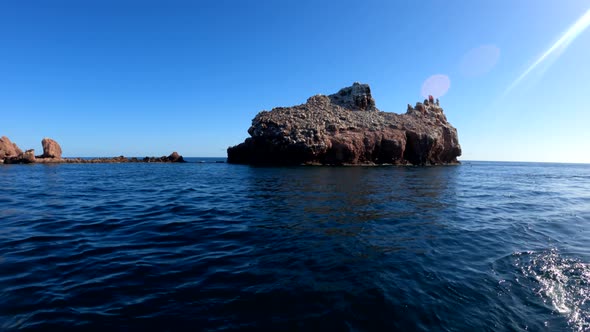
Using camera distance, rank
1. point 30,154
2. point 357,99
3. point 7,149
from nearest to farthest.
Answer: point 30,154 → point 7,149 → point 357,99

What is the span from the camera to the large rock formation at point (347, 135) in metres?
49.8

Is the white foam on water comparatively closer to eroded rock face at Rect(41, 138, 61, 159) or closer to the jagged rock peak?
the jagged rock peak

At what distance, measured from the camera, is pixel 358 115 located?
6150 cm

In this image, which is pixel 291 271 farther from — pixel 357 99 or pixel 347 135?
pixel 357 99

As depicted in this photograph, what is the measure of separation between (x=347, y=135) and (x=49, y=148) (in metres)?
69.1

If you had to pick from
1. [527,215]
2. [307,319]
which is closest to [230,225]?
[307,319]

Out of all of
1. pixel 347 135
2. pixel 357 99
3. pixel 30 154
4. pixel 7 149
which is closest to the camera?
pixel 347 135

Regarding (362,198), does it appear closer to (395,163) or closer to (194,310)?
(194,310)

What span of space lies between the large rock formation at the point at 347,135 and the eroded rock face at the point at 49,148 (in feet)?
134

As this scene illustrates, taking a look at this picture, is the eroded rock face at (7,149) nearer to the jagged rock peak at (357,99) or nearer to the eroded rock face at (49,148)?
the eroded rock face at (49,148)

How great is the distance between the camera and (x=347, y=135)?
52656 mm

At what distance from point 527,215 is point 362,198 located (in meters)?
7.68

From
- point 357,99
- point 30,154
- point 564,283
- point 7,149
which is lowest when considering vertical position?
point 564,283

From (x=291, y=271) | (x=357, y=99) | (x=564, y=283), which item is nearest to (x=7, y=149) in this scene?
(x=291, y=271)
